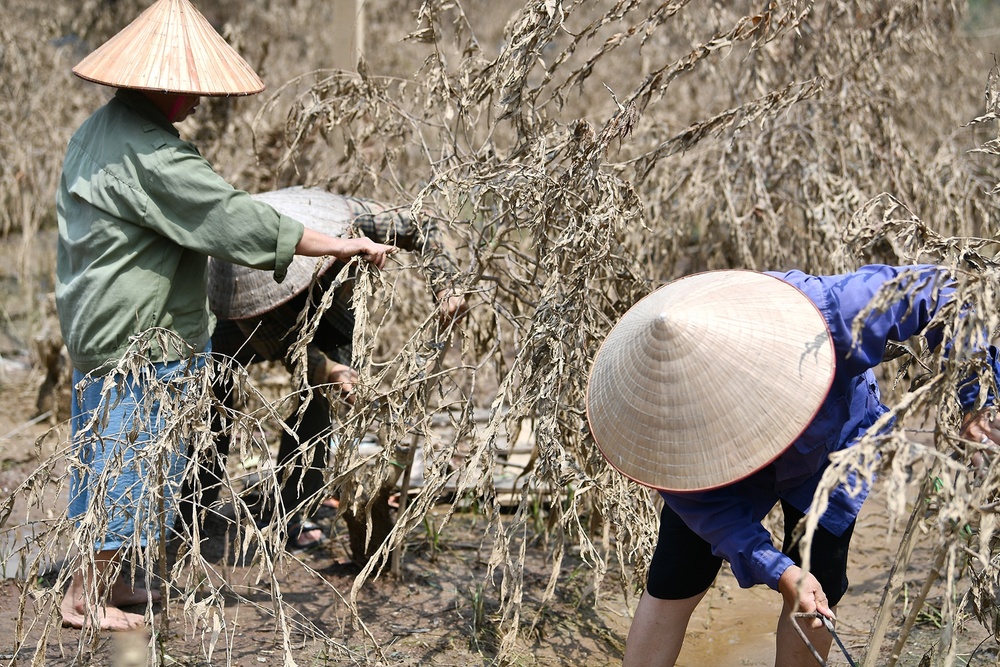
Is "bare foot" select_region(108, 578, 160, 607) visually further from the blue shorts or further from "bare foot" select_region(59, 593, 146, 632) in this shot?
the blue shorts

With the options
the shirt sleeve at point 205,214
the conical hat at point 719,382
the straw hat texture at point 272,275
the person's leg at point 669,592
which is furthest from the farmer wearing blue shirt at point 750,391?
the straw hat texture at point 272,275

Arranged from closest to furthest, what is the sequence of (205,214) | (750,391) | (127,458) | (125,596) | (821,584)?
(750,391) < (821,584) < (205,214) < (127,458) < (125,596)

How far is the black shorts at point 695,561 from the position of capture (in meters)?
2.25

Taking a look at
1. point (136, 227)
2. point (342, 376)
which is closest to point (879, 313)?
point (342, 376)

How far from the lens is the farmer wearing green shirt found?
2.68m

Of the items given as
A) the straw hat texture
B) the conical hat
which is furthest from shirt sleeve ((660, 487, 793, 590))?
the straw hat texture

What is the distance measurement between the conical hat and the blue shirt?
9 centimetres

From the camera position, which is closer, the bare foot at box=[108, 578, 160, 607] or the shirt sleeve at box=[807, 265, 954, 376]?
the shirt sleeve at box=[807, 265, 954, 376]

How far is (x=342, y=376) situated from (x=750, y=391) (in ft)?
5.51

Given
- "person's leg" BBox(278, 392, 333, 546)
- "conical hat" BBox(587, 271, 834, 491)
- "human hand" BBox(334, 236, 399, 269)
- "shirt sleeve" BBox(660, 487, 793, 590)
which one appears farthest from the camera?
"person's leg" BBox(278, 392, 333, 546)

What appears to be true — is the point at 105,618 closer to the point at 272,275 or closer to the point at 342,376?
the point at 342,376

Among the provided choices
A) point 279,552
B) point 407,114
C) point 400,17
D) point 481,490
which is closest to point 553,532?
point 481,490

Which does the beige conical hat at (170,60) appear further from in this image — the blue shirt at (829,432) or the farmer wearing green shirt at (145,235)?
the blue shirt at (829,432)

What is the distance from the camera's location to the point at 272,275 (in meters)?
3.11
